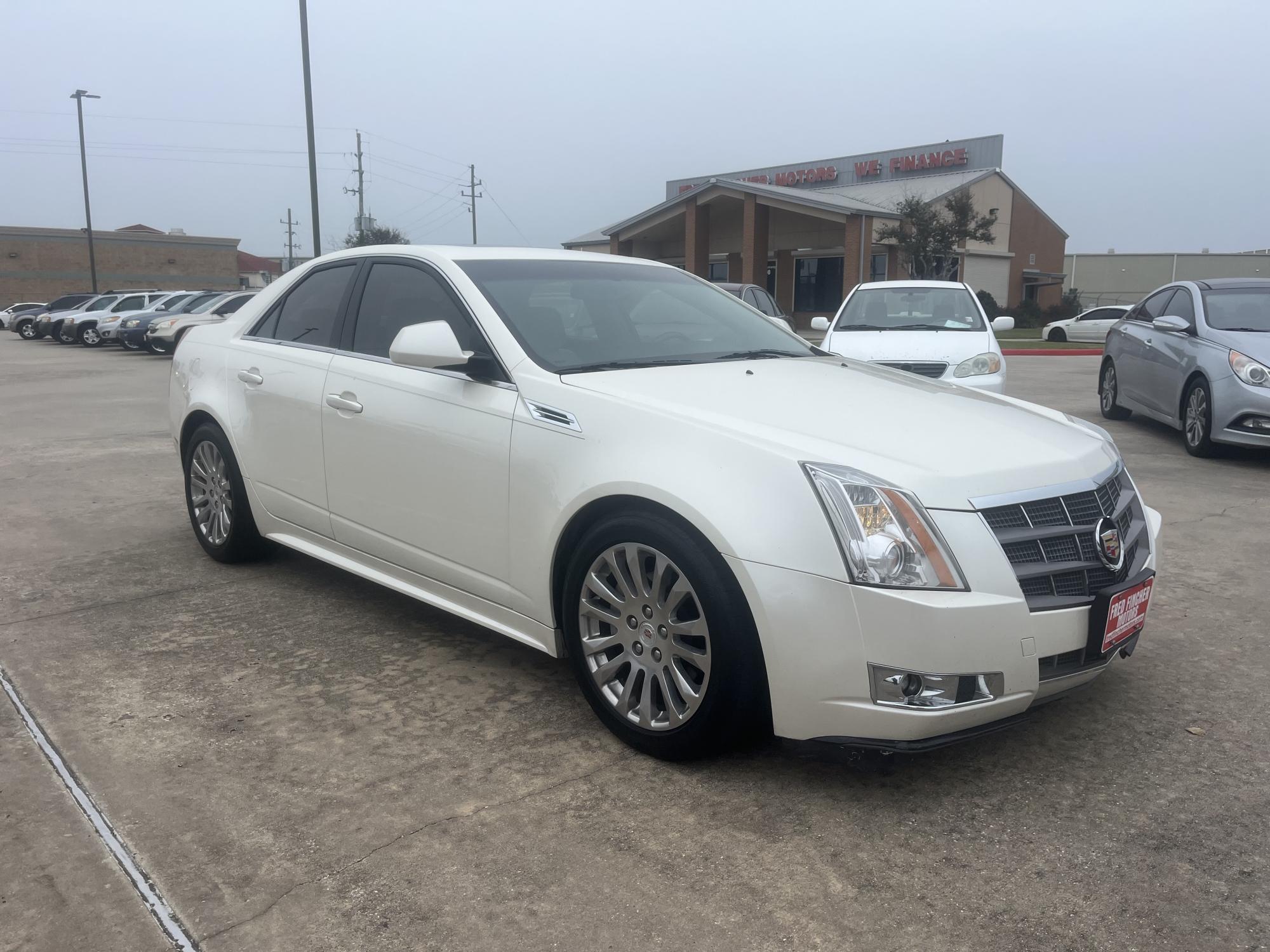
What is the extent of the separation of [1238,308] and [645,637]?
7979 millimetres

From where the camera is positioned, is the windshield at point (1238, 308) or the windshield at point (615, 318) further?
the windshield at point (1238, 308)

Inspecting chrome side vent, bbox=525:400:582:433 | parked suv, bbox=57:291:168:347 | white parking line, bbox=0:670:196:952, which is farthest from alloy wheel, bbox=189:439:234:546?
parked suv, bbox=57:291:168:347

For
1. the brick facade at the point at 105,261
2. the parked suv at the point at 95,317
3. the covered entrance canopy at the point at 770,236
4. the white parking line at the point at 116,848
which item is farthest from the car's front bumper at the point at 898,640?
the brick facade at the point at 105,261

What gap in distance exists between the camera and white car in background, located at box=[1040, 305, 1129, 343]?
106ft

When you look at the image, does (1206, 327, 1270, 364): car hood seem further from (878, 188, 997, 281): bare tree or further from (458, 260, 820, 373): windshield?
(878, 188, 997, 281): bare tree

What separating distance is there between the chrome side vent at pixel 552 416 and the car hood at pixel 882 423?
36 millimetres

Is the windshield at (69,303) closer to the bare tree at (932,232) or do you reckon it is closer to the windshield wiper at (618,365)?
the bare tree at (932,232)

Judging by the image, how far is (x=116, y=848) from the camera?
2768 millimetres

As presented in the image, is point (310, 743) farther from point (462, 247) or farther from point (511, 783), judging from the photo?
point (462, 247)

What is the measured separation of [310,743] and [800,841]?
5.33ft

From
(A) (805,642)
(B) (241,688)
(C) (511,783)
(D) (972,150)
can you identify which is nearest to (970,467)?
(A) (805,642)

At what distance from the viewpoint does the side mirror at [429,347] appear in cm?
363

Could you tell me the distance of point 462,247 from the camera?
4473 millimetres

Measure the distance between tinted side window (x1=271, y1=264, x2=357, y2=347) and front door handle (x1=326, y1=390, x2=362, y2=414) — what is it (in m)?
0.34
